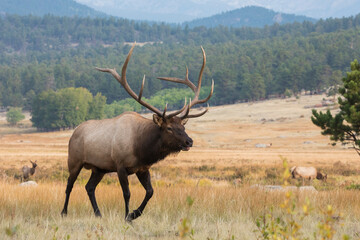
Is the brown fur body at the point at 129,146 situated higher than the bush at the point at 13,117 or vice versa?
the brown fur body at the point at 129,146

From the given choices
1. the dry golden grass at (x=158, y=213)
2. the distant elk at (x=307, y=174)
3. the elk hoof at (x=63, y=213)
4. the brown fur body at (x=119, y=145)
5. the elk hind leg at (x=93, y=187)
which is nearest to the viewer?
the dry golden grass at (x=158, y=213)

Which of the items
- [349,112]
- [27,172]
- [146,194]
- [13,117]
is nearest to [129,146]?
[146,194]

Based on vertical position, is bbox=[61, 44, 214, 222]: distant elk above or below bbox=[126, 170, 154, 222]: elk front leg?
above

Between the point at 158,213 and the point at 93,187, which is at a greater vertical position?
the point at 93,187

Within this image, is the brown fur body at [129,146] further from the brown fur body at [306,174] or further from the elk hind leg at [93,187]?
the brown fur body at [306,174]

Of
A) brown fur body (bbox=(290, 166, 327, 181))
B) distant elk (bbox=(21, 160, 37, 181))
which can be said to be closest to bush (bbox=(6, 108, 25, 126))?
distant elk (bbox=(21, 160, 37, 181))

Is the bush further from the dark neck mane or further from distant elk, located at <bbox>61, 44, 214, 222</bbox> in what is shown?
the dark neck mane

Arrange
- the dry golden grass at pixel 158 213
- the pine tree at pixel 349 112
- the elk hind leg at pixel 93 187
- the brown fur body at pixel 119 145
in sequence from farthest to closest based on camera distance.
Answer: the pine tree at pixel 349 112 < the elk hind leg at pixel 93 187 < the brown fur body at pixel 119 145 < the dry golden grass at pixel 158 213

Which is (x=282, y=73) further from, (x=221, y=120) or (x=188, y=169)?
(x=188, y=169)

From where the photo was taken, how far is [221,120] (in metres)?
106

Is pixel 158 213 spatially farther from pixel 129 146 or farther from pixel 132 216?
pixel 129 146

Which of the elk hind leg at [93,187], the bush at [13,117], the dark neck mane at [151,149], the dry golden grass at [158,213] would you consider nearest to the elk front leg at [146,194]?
the dry golden grass at [158,213]

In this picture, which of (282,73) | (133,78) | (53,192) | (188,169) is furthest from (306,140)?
(133,78)

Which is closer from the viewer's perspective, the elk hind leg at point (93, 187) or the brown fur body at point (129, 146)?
the brown fur body at point (129, 146)
